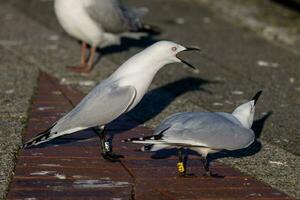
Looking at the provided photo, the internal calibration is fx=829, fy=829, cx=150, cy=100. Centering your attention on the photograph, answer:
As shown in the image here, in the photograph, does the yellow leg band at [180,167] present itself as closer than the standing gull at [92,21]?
Yes

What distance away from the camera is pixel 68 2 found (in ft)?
24.8

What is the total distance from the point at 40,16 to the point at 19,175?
5798mm

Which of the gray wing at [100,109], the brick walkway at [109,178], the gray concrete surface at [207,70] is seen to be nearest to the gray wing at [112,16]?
the gray concrete surface at [207,70]

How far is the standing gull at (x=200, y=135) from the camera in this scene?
466 centimetres

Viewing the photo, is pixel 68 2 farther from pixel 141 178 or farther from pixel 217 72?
pixel 141 178

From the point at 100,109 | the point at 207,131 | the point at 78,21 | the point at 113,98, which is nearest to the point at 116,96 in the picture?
the point at 113,98

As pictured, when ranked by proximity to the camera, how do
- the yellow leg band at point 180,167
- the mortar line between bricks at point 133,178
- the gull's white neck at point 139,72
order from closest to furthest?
the mortar line between bricks at point 133,178 → the yellow leg band at point 180,167 → the gull's white neck at point 139,72

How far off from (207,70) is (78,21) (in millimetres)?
1312

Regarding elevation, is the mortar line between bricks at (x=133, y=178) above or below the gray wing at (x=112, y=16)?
above

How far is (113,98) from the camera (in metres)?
5.16

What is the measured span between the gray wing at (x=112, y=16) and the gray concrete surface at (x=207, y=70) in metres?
0.34

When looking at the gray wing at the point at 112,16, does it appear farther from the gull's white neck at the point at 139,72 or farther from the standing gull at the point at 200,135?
the standing gull at the point at 200,135

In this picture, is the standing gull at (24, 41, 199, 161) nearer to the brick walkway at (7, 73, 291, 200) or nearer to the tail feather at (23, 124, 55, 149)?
the tail feather at (23, 124, 55, 149)

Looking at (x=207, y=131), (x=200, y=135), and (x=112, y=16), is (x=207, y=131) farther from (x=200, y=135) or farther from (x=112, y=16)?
(x=112, y=16)
